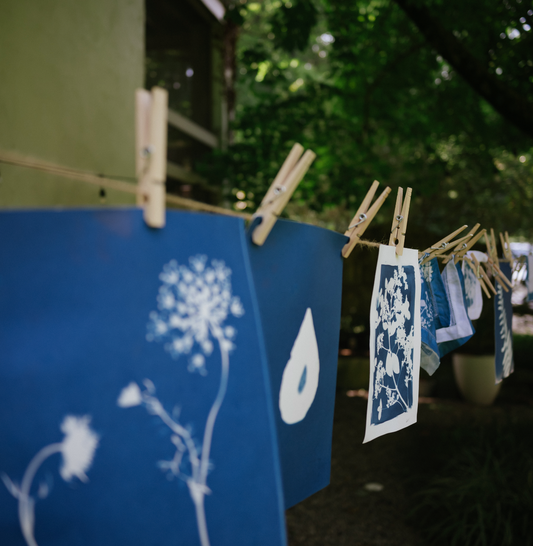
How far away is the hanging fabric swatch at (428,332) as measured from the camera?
135cm

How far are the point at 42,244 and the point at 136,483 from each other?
318 mm

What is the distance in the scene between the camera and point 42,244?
1.89ft

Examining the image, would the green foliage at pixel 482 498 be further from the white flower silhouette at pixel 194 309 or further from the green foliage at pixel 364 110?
the white flower silhouette at pixel 194 309

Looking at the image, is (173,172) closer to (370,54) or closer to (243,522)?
(370,54)

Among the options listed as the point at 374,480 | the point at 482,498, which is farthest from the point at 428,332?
the point at 374,480

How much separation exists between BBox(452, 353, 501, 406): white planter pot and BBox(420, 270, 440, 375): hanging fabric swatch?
471cm

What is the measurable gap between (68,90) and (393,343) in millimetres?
2487

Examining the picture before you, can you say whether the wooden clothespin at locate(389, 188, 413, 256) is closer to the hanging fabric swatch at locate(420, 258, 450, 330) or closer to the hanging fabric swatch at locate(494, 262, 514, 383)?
the hanging fabric swatch at locate(420, 258, 450, 330)

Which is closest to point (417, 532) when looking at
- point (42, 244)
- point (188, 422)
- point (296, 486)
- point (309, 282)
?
point (296, 486)

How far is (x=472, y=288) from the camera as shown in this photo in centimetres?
162

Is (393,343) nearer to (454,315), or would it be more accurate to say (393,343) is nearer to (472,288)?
(454,315)

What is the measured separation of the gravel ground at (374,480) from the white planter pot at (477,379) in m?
0.17

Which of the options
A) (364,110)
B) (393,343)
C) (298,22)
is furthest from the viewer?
(364,110)

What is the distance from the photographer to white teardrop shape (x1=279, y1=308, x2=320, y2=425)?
0.90 m
